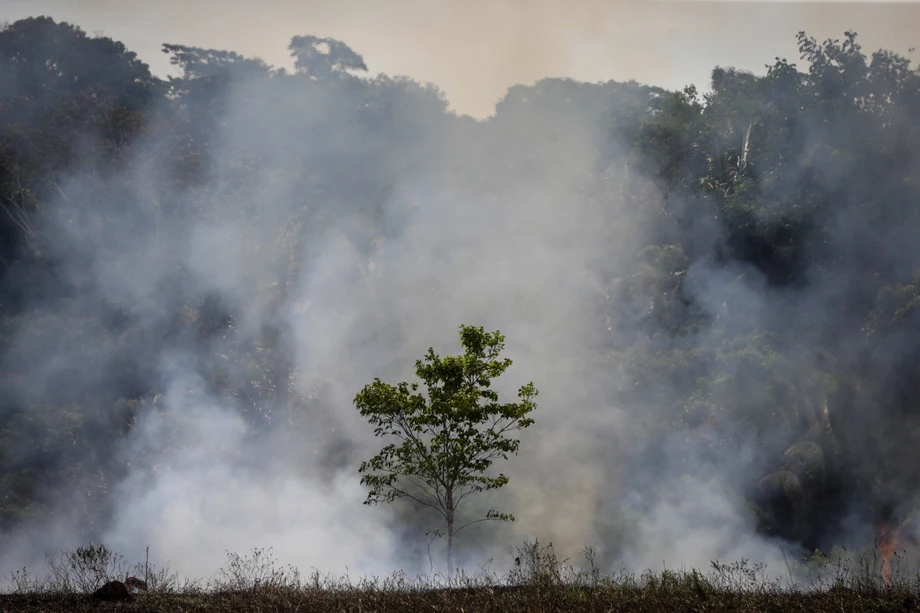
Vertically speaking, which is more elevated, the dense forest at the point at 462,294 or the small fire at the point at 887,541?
the dense forest at the point at 462,294

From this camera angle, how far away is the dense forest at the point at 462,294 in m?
31.0

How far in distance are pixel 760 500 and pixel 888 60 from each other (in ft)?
70.8

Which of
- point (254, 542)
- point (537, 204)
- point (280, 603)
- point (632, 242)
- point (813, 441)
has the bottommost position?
point (280, 603)

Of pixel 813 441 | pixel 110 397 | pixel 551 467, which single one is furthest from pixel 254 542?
pixel 813 441

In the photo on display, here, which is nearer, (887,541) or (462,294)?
(887,541)

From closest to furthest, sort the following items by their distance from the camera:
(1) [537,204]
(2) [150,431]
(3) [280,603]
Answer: (3) [280,603] → (2) [150,431] → (1) [537,204]

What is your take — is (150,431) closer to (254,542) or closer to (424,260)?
(254,542)

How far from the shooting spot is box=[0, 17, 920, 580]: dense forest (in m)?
31.0

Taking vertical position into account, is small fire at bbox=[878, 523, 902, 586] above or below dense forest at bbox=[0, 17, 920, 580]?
below

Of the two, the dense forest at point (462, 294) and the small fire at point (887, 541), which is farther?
the dense forest at point (462, 294)

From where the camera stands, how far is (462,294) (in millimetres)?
42688

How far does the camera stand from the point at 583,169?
4738 centimetres

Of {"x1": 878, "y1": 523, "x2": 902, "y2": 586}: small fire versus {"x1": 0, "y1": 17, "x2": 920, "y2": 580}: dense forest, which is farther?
{"x1": 0, "y1": 17, "x2": 920, "y2": 580}: dense forest

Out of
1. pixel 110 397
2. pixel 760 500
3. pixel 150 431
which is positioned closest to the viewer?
pixel 760 500
